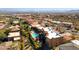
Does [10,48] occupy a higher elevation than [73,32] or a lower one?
lower

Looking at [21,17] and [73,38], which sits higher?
[21,17]

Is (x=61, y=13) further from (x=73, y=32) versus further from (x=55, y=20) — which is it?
(x=73, y=32)

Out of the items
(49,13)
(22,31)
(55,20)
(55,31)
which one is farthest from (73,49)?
(22,31)

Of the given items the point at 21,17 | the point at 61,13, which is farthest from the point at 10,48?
the point at 61,13

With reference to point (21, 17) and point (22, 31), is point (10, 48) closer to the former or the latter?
point (22, 31)
